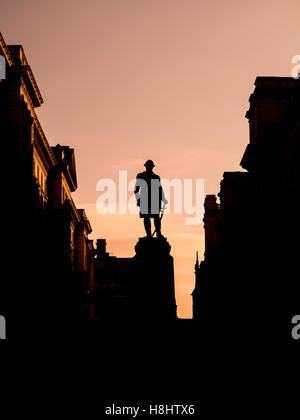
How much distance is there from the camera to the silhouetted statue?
1384 inches

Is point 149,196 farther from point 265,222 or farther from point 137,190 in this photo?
point 265,222

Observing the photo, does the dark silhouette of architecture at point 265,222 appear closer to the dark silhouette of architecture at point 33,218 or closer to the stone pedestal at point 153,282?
the dark silhouette of architecture at point 33,218

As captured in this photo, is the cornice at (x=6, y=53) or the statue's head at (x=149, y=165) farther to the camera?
the cornice at (x=6, y=53)

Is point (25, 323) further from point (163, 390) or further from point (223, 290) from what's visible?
point (223, 290)

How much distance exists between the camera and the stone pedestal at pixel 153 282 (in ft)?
111

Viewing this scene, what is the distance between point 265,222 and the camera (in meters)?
67.9

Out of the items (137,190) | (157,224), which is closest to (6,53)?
(137,190)

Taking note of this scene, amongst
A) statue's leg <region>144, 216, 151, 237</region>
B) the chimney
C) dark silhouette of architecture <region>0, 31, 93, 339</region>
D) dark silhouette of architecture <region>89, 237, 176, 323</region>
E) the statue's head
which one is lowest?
dark silhouette of architecture <region>89, 237, 176, 323</region>

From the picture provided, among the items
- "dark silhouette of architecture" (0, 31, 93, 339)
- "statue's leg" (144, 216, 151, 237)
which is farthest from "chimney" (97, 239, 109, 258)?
"statue's leg" (144, 216, 151, 237)

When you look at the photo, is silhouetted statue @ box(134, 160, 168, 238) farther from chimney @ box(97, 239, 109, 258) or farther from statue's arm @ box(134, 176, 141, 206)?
chimney @ box(97, 239, 109, 258)

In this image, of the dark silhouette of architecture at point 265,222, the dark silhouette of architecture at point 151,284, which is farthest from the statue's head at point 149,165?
the dark silhouette of architecture at point 265,222

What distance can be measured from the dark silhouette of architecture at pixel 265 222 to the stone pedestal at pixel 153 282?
2004 cm

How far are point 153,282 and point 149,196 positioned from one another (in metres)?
3.42

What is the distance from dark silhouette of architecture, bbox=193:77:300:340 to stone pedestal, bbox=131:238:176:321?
65.7 feet
